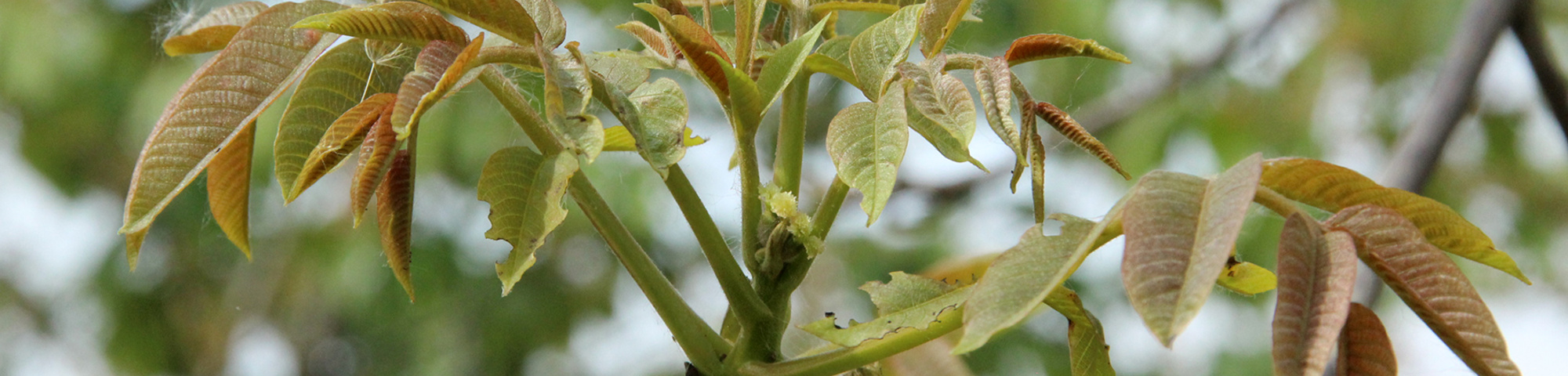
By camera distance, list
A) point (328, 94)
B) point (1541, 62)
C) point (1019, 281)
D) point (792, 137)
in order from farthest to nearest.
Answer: point (1541, 62) < point (792, 137) < point (328, 94) < point (1019, 281)

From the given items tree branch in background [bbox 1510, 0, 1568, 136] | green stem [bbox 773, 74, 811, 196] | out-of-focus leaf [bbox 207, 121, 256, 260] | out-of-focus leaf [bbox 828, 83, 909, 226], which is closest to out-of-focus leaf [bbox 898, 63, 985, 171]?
out-of-focus leaf [bbox 828, 83, 909, 226]

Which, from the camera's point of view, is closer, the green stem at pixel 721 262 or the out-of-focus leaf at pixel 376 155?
the out-of-focus leaf at pixel 376 155

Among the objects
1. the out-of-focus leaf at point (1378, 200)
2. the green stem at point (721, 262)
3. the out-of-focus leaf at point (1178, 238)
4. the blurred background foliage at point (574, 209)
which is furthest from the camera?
the blurred background foliage at point (574, 209)

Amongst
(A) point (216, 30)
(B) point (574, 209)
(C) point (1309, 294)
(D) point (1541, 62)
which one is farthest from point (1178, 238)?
(B) point (574, 209)

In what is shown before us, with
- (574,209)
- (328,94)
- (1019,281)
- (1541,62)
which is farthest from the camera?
(574,209)

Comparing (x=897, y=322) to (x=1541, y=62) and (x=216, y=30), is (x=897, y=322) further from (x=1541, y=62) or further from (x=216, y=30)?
(x=1541, y=62)

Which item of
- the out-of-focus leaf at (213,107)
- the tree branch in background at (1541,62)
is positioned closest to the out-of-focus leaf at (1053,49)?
the out-of-focus leaf at (213,107)

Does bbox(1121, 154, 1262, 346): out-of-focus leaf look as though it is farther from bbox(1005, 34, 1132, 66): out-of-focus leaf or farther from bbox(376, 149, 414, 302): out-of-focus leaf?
bbox(376, 149, 414, 302): out-of-focus leaf

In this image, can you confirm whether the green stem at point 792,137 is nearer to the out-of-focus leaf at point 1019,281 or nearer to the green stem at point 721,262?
the green stem at point 721,262
